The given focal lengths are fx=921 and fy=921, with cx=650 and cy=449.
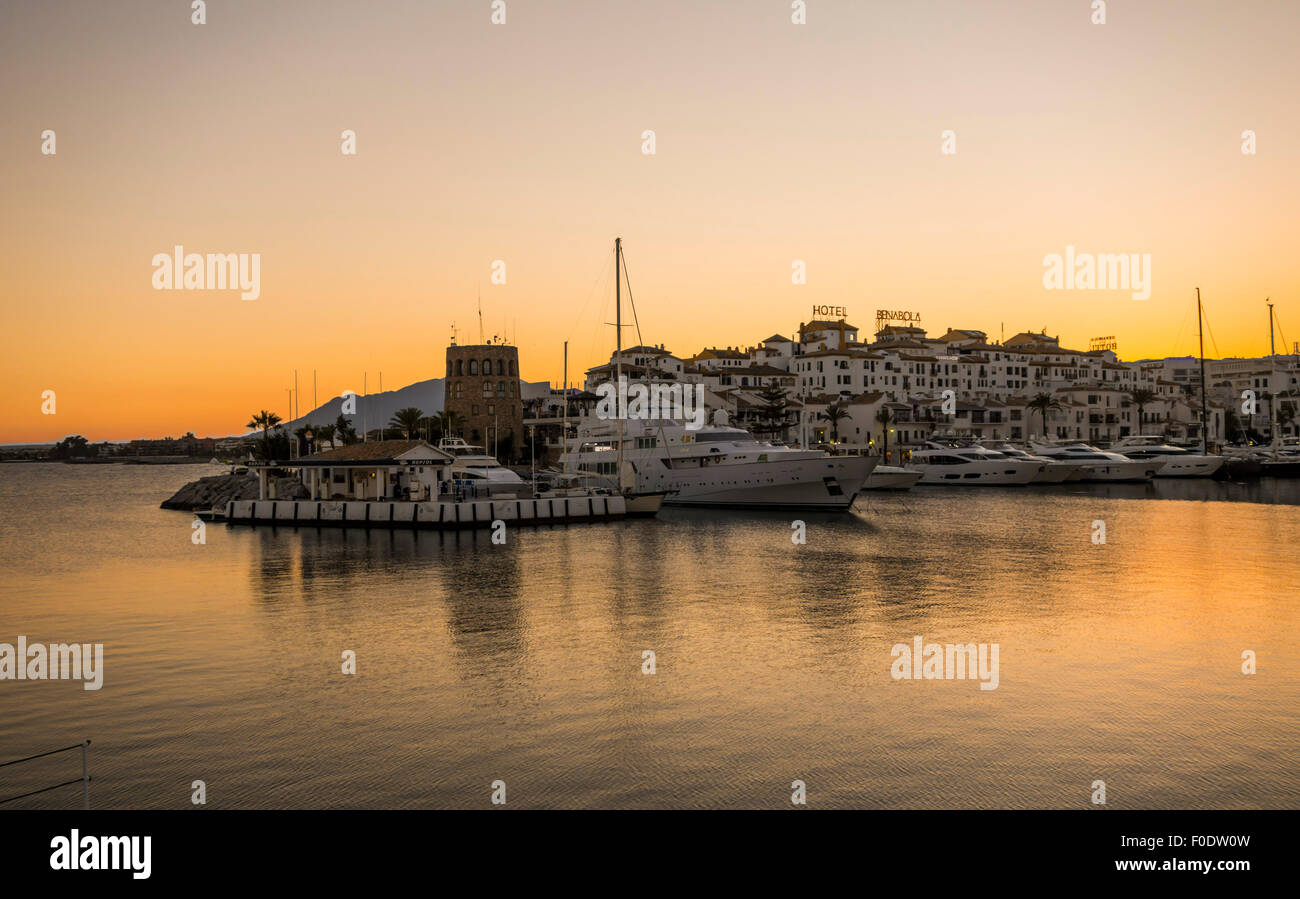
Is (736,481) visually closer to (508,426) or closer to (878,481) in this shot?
(878,481)

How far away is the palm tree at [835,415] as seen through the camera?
408 ft

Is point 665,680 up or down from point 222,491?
down

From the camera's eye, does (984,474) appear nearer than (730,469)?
No

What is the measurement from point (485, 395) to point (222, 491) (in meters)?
42.0

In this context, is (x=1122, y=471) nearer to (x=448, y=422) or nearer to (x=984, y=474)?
(x=984, y=474)

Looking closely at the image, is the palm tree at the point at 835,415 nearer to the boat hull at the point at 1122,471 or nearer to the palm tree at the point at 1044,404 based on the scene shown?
the palm tree at the point at 1044,404

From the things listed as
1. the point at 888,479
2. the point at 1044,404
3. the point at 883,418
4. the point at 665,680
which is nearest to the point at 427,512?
the point at 665,680

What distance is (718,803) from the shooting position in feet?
39.1

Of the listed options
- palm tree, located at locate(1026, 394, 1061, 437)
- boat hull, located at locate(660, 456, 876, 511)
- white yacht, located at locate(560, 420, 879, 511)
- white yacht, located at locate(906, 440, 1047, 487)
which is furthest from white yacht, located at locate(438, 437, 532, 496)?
palm tree, located at locate(1026, 394, 1061, 437)

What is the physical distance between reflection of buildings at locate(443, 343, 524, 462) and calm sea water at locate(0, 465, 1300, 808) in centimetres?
7776

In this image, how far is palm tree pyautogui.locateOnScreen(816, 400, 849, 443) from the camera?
124438 millimetres

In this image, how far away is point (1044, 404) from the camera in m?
135

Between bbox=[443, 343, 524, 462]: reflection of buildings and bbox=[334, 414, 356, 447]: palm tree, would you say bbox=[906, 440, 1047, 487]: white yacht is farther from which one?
bbox=[334, 414, 356, 447]: palm tree

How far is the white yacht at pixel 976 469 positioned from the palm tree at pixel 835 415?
30021mm
